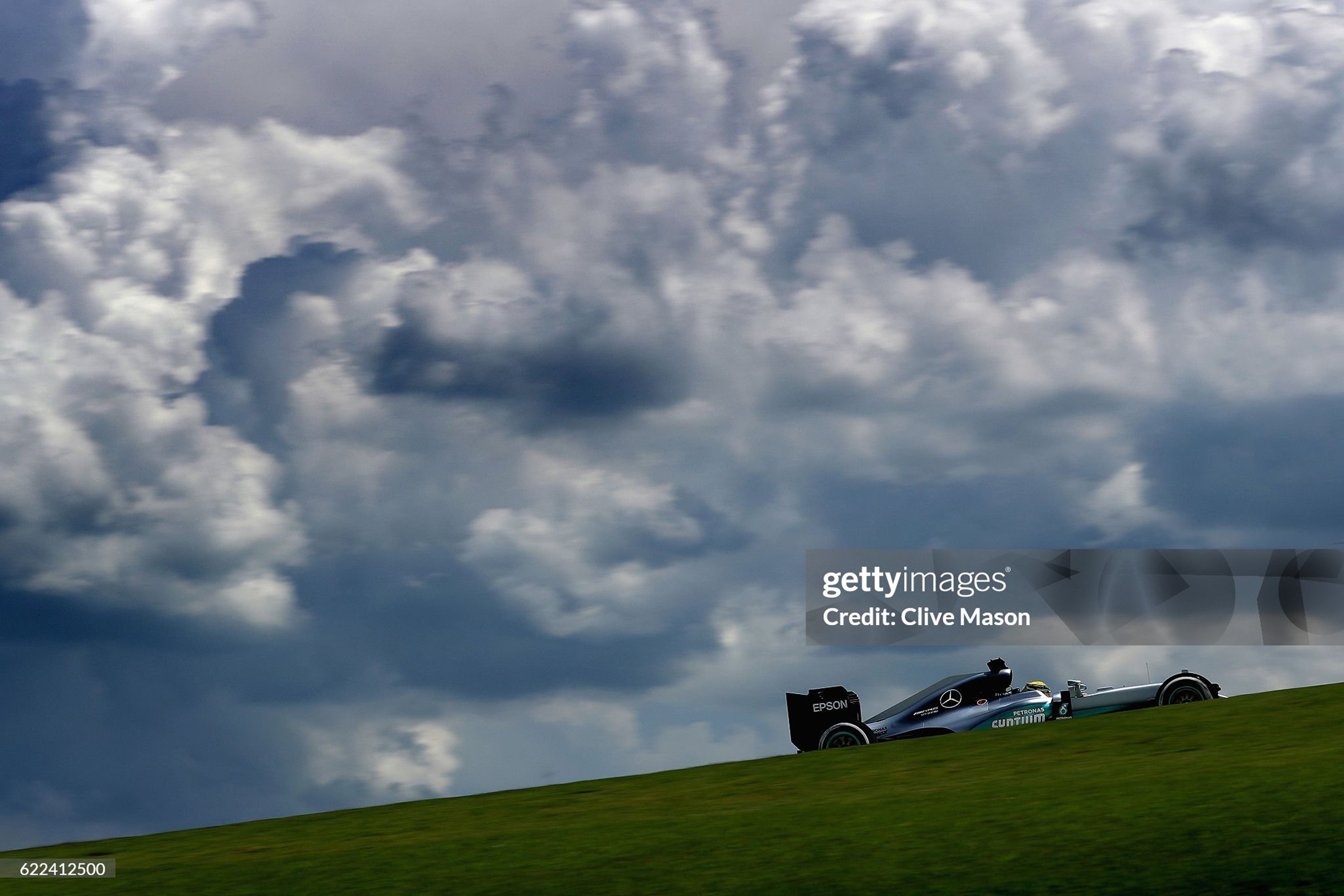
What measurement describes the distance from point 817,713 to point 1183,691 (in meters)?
6.49

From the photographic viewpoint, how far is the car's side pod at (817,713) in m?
22.3

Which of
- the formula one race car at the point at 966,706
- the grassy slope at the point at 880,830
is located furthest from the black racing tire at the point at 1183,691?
the grassy slope at the point at 880,830

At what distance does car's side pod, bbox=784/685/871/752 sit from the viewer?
22312mm

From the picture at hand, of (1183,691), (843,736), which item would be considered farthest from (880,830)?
(1183,691)

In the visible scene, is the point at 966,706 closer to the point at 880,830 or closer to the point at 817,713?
the point at 817,713

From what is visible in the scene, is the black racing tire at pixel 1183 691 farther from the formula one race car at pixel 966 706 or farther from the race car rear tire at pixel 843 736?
the race car rear tire at pixel 843 736

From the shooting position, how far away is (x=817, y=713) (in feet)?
73.8

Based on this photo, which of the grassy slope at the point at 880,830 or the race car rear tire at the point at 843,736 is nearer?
the grassy slope at the point at 880,830

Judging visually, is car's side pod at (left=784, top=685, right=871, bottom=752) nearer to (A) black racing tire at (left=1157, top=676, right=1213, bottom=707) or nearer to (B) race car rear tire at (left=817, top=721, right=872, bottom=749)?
(B) race car rear tire at (left=817, top=721, right=872, bottom=749)

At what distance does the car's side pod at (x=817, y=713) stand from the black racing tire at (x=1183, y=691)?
5.27 m

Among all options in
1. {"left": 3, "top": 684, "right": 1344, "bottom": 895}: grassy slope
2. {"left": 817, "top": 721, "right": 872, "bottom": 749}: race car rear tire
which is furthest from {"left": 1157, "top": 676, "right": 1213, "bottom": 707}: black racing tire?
{"left": 817, "top": 721, "right": 872, "bottom": 749}: race car rear tire

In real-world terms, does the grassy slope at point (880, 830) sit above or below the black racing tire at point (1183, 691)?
below

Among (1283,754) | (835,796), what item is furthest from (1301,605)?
(835,796)

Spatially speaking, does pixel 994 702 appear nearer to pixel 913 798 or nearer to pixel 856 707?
pixel 856 707
